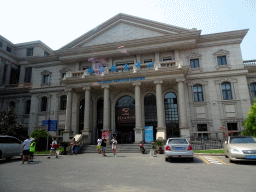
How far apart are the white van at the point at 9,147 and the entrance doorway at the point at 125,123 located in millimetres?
11842

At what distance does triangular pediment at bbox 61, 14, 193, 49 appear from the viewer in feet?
81.5

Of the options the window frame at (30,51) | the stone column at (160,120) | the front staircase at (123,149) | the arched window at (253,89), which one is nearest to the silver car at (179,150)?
the front staircase at (123,149)

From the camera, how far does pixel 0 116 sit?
24.3m

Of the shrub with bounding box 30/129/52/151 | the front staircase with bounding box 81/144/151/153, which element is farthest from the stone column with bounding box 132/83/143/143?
the shrub with bounding box 30/129/52/151

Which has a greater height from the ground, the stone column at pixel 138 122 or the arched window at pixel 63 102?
the arched window at pixel 63 102

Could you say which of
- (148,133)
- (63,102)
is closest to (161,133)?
(148,133)

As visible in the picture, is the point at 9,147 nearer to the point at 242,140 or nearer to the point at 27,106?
the point at 242,140

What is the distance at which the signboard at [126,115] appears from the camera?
74.3 ft

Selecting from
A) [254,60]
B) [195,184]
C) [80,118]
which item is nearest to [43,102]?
[80,118]

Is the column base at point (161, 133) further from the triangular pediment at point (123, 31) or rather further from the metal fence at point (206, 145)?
the triangular pediment at point (123, 31)

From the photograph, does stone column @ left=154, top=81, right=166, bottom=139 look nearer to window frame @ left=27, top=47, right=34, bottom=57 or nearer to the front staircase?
the front staircase

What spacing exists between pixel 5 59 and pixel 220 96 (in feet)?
127

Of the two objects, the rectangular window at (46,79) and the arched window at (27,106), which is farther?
the arched window at (27,106)

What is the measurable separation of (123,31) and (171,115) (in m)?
14.3
